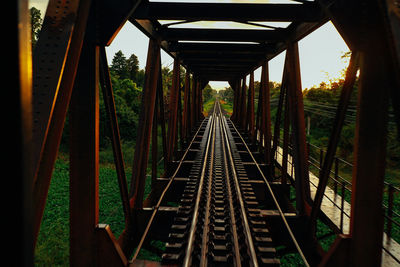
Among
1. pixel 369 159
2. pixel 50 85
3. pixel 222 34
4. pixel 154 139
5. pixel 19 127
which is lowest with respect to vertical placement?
pixel 154 139

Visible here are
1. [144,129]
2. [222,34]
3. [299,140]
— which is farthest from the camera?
[222,34]

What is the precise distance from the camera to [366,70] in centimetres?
297

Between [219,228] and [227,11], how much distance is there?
4.17 meters

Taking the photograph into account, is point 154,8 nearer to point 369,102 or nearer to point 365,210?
point 369,102

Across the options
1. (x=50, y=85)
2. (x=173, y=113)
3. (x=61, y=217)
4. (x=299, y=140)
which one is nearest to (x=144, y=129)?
(x=50, y=85)

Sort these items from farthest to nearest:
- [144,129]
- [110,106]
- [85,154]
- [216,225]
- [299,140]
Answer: [299,140], [144,129], [216,225], [110,106], [85,154]

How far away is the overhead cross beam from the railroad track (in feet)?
12.6

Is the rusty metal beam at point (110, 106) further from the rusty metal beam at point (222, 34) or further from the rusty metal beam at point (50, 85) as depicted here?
the rusty metal beam at point (222, 34)

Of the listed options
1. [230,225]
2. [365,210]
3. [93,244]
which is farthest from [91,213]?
[365,210]

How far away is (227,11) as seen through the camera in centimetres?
514

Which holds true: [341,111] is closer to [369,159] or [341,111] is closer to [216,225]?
[369,159]

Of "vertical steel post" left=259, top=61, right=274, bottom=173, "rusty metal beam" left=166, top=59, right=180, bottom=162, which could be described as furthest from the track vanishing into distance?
"vertical steel post" left=259, top=61, right=274, bottom=173

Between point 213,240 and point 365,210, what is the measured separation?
229 cm

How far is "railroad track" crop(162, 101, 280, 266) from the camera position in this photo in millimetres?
3617
